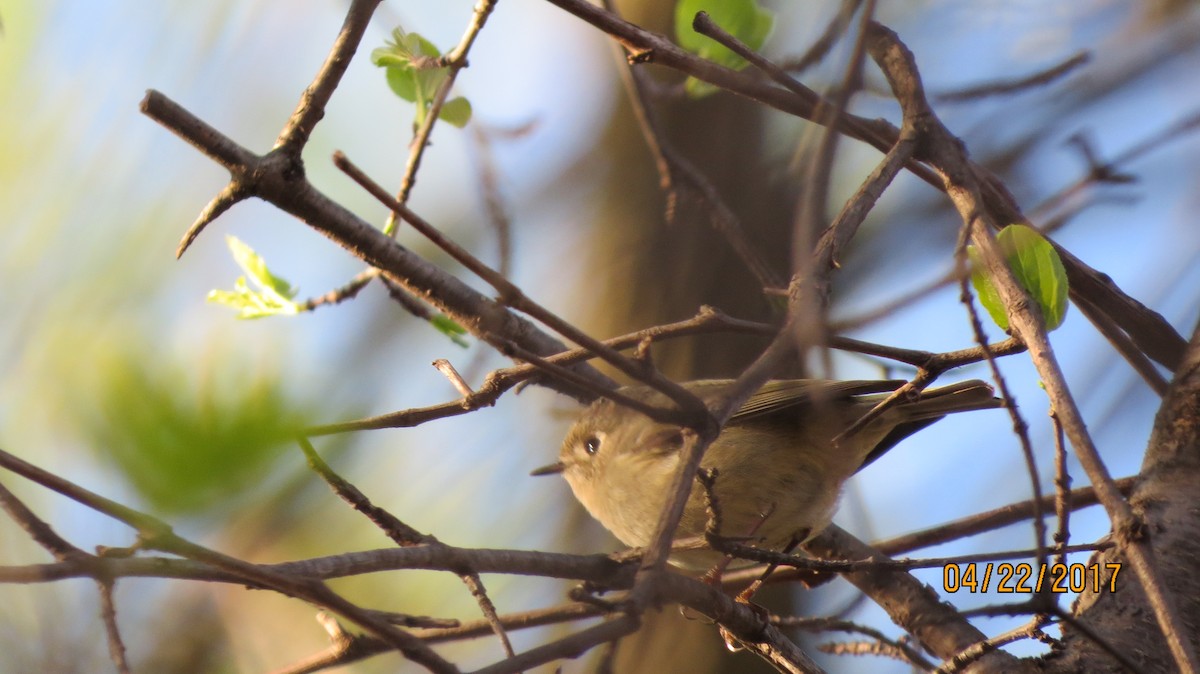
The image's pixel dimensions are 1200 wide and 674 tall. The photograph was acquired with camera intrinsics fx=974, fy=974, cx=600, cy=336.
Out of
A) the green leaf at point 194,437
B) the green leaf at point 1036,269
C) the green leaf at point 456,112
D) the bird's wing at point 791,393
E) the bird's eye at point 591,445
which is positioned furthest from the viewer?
the bird's eye at point 591,445

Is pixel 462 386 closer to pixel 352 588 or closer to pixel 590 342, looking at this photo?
pixel 590 342

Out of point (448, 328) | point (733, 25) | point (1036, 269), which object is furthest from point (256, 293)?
point (1036, 269)

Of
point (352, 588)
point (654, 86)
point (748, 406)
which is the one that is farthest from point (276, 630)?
point (654, 86)

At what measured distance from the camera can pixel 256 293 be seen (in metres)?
1.98

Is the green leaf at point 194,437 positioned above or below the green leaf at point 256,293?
below

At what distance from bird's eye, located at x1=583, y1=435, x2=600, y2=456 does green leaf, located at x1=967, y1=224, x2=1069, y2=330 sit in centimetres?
153

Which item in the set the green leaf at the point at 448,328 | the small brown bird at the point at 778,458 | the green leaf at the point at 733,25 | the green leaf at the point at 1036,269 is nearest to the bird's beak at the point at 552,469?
the small brown bird at the point at 778,458

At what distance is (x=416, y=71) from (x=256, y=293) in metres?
0.55

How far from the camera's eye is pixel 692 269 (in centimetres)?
354

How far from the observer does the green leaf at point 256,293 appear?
195 centimetres

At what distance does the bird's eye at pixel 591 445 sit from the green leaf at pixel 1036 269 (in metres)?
1.53

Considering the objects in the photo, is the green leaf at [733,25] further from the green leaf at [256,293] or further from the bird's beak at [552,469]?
the bird's beak at [552,469]

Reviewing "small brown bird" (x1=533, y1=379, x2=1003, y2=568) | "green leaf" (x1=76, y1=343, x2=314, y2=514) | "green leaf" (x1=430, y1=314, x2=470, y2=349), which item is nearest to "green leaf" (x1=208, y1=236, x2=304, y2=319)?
"green leaf" (x1=430, y1=314, x2=470, y2=349)

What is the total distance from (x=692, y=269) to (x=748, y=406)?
1.28 m
